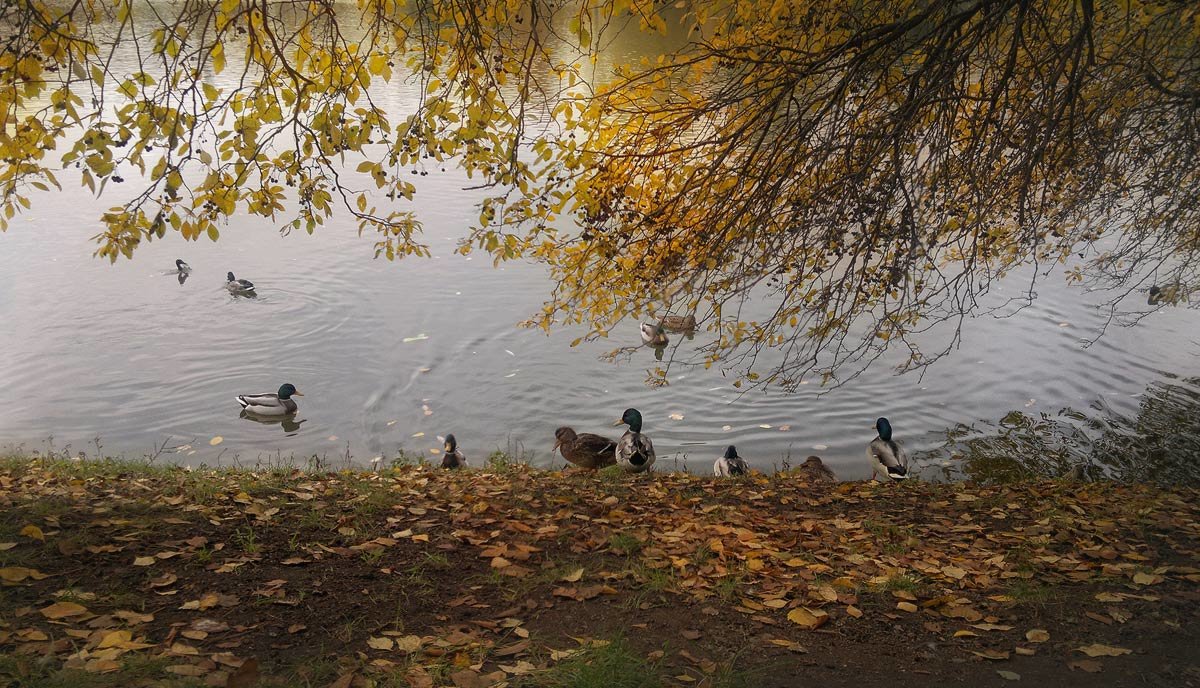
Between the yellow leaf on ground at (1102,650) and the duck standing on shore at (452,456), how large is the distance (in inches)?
243

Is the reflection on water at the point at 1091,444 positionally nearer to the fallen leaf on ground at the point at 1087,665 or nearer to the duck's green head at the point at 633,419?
the duck's green head at the point at 633,419

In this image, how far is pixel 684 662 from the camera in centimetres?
382

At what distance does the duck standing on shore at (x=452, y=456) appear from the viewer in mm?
9077

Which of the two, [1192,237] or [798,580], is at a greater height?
[1192,237]

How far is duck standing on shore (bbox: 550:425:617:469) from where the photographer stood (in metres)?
9.55

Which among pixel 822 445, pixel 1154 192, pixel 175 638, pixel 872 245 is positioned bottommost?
pixel 822 445

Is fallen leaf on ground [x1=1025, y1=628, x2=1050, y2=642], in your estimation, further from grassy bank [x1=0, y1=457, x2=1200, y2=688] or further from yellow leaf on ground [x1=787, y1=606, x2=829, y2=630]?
yellow leaf on ground [x1=787, y1=606, x2=829, y2=630]

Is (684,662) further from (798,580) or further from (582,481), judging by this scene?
→ (582,481)

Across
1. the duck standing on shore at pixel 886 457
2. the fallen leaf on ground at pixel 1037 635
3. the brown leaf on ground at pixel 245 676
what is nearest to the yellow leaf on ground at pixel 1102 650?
the fallen leaf on ground at pixel 1037 635

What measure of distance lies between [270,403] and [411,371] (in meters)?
1.94

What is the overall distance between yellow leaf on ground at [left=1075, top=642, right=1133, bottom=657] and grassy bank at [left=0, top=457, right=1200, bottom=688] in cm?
2

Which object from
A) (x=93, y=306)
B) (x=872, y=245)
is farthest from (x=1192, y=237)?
(x=93, y=306)

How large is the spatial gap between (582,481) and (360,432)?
12.9 feet

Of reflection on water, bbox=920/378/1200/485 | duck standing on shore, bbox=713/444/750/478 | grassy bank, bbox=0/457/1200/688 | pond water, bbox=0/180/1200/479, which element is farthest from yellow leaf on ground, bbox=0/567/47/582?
reflection on water, bbox=920/378/1200/485
